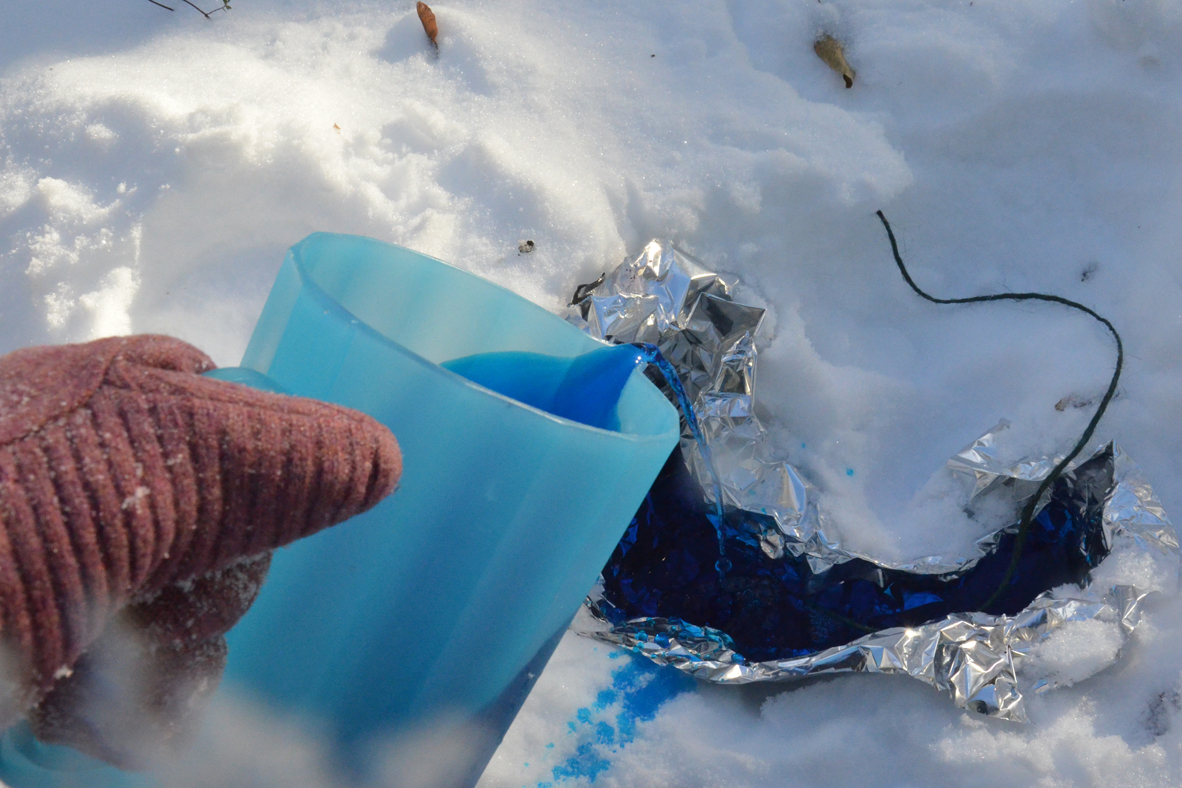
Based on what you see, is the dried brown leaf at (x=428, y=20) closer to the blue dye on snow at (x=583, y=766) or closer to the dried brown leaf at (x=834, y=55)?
the dried brown leaf at (x=834, y=55)

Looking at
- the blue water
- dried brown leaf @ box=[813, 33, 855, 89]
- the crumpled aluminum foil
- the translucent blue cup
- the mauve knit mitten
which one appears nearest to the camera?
the mauve knit mitten

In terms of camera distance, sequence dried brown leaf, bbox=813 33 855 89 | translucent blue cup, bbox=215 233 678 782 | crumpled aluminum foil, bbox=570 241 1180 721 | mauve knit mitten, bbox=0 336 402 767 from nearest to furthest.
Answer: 1. mauve knit mitten, bbox=0 336 402 767
2. translucent blue cup, bbox=215 233 678 782
3. crumpled aluminum foil, bbox=570 241 1180 721
4. dried brown leaf, bbox=813 33 855 89

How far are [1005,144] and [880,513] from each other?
1.78 feet

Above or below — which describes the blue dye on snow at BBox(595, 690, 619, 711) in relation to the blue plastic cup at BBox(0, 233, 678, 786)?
below

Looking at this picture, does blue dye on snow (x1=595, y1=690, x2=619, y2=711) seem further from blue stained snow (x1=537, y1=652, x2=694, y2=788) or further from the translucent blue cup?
the translucent blue cup

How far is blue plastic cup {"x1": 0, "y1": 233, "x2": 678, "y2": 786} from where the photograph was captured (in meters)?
0.56

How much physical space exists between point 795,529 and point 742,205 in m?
0.42

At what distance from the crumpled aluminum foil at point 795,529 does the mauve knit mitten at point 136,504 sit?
51 centimetres

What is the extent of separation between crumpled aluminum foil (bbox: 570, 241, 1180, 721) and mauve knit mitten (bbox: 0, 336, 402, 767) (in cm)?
51

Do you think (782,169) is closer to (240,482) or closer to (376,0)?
(376,0)

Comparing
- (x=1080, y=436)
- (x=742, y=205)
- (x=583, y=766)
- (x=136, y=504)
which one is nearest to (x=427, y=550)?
(x=136, y=504)

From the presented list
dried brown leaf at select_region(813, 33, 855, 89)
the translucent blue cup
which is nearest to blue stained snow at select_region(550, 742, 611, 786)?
the translucent blue cup

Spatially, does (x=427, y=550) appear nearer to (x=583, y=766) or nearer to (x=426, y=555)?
(x=426, y=555)

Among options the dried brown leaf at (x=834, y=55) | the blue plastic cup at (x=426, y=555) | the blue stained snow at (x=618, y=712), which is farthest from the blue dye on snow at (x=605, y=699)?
the dried brown leaf at (x=834, y=55)
